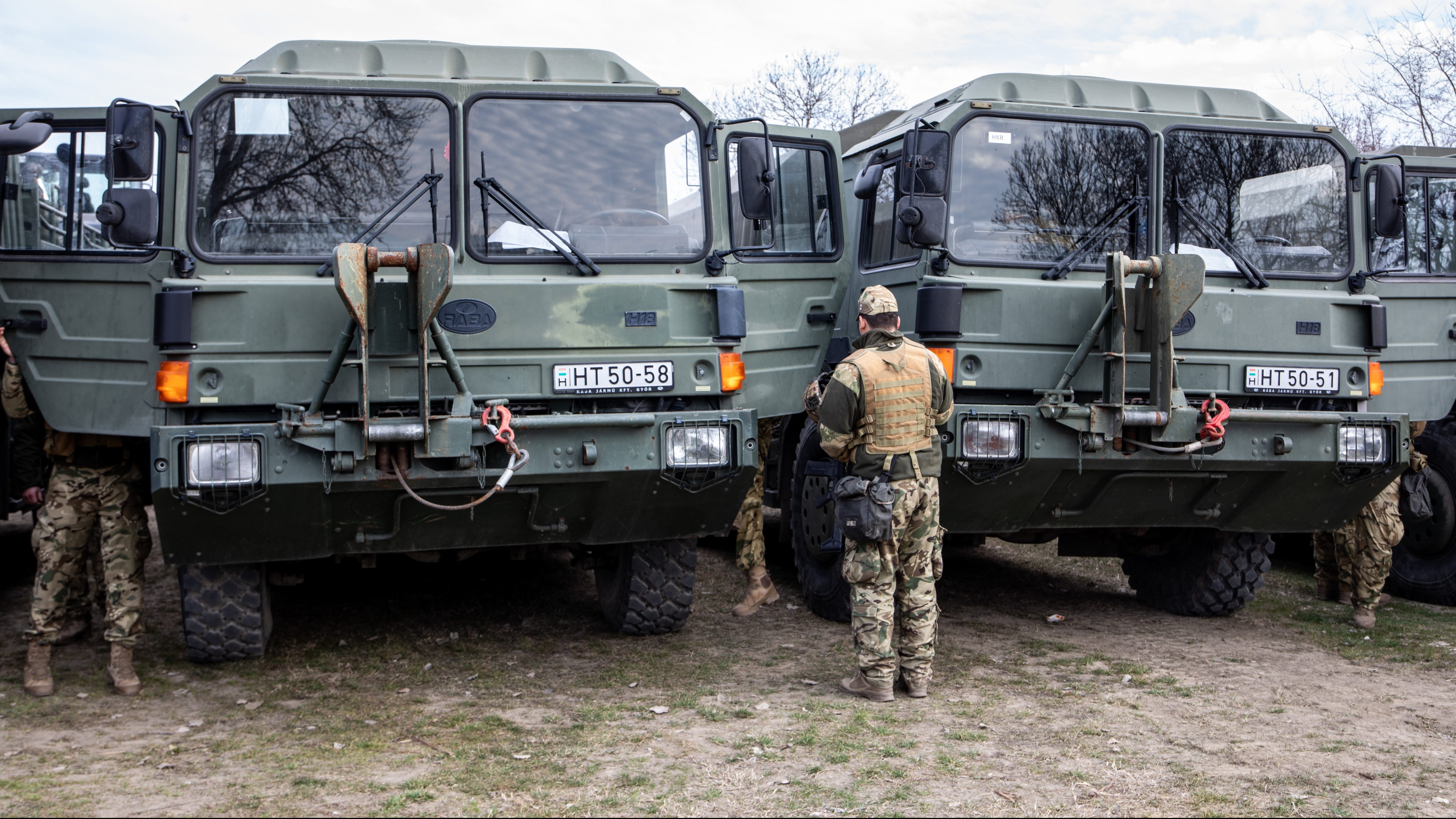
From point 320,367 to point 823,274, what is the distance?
9.35 feet

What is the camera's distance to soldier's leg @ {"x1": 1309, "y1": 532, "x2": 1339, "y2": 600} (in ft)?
24.8

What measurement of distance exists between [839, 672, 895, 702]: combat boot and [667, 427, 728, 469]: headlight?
1.07 metres

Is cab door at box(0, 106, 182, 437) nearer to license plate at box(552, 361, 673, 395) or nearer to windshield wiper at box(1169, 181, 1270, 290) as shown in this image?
license plate at box(552, 361, 673, 395)

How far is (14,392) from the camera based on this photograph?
539 cm

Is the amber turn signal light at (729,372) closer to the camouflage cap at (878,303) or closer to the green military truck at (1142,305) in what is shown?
the camouflage cap at (878,303)

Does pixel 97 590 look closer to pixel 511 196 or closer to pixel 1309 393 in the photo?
pixel 511 196

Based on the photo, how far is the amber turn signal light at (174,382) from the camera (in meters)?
4.92

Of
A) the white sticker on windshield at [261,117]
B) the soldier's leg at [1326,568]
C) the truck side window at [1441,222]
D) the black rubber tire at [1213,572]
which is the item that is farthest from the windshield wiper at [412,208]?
the truck side window at [1441,222]

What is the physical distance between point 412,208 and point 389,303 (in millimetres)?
506

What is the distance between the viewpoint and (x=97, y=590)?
22.0 ft

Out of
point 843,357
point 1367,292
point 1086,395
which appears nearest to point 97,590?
point 843,357

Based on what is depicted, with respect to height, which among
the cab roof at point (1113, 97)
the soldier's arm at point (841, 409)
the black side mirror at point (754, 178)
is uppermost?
the cab roof at point (1113, 97)

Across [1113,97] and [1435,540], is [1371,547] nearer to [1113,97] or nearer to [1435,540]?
[1435,540]

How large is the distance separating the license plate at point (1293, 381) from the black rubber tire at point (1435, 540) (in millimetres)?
2055
